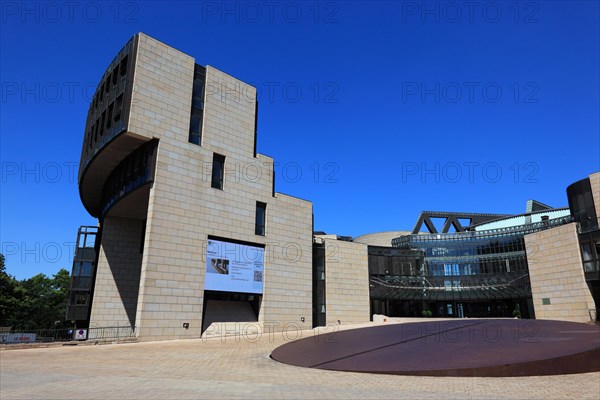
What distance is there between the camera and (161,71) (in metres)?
33.1

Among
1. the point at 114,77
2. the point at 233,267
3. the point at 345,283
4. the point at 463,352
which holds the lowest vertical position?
the point at 463,352

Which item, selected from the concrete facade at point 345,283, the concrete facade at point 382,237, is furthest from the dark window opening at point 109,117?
the concrete facade at point 382,237

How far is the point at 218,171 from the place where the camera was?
118 ft

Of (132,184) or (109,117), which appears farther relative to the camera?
(109,117)

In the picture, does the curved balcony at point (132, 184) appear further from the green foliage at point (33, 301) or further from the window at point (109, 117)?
the green foliage at point (33, 301)

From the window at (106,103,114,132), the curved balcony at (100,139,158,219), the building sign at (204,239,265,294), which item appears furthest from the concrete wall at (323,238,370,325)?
the window at (106,103,114,132)

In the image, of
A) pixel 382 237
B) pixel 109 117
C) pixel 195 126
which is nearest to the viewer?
pixel 109 117

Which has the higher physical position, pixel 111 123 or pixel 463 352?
pixel 111 123

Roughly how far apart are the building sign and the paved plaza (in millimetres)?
17170

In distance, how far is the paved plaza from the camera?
973 centimetres

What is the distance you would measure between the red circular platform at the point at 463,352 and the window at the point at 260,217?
19230mm

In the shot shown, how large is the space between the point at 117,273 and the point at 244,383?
33891 mm

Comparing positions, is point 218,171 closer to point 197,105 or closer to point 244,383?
point 197,105

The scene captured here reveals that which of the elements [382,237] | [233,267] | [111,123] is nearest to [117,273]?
[233,267]
